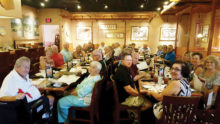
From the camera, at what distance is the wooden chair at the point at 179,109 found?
1610 mm

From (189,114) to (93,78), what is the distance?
1.46 meters

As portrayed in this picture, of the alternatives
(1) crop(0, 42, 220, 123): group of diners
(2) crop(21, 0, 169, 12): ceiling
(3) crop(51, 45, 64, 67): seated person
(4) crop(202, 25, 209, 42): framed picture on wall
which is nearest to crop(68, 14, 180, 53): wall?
(2) crop(21, 0, 169, 12): ceiling

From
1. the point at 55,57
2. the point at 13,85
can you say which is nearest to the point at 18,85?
the point at 13,85

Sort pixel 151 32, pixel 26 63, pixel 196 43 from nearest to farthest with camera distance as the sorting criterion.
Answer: pixel 26 63 → pixel 196 43 → pixel 151 32

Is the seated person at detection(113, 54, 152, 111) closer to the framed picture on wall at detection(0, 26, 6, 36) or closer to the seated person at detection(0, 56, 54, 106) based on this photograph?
the seated person at detection(0, 56, 54, 106)

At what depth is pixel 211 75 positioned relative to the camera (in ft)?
8.14

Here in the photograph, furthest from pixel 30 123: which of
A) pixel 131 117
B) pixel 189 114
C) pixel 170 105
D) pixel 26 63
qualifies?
pixel 189 114

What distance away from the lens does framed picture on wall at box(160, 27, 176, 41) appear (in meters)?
10.6

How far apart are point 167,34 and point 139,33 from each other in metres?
2.05

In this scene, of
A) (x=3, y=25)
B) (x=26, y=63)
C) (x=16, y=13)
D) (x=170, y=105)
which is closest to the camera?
(x=170, y=105)

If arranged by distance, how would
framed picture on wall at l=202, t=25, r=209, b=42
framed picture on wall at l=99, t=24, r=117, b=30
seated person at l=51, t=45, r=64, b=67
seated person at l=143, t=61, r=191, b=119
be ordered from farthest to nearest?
framed picture on wall at l=99, t=24, r=117, b=30 < framed picture on wall at l=202, t=25, r=209, b=42 < seated person at l=51, t=45, r=64, b=67 < seated person at l=143, t=61, r=191, b=119

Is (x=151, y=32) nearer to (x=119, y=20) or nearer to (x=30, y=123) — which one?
(x=119, y=20)

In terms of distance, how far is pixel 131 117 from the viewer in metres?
2.46

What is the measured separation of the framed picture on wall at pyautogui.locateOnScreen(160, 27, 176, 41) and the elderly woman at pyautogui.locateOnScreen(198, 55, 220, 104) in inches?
343
